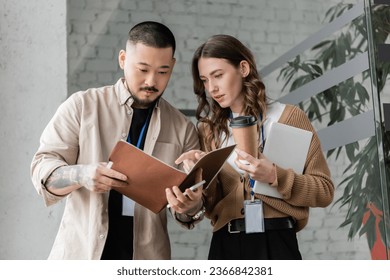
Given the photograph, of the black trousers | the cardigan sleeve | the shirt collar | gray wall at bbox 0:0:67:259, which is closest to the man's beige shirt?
the shirt collar

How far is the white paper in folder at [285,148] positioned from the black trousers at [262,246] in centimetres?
23

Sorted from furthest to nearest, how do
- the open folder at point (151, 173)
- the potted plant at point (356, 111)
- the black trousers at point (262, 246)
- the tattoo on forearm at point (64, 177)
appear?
the potted plant at point (356, 111), the black trousers at point (262, 246), the tattoo on forearm at point (64, 177), the open folder at point (151, 173)

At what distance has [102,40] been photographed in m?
3.36

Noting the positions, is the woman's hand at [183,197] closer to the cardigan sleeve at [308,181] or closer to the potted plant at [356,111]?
the cardigan sleeve at [308,181]

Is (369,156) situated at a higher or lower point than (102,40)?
lower

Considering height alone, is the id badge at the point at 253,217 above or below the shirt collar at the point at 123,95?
below

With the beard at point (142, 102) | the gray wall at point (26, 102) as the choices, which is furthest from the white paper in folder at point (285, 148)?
the gray wall at point (26, 102)

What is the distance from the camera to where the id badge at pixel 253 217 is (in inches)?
80.6

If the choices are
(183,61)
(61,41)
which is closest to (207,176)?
(61,41)

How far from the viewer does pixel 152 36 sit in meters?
2.15

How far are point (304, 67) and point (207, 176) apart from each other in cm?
142

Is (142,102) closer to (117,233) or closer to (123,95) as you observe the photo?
(123,95)

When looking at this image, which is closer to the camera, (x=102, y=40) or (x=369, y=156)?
(x=369, y=156)

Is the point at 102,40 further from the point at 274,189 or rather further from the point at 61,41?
the point at 274,189
